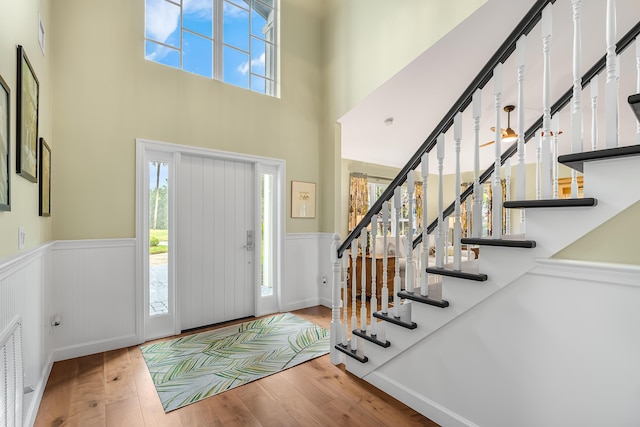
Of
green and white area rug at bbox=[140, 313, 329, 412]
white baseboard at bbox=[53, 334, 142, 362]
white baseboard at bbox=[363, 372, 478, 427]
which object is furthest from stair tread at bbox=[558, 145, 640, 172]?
white baseboard at bbox=[53, 334, 142, 362]

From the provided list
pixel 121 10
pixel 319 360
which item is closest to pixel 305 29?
pixel 121 10

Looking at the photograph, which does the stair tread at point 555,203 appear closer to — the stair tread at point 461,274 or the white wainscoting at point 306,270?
the stair tread at point 461,274

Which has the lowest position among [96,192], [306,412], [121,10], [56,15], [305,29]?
[306,412]

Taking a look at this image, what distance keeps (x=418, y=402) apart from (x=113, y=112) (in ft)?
11.5

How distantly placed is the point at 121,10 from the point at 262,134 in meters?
1.78

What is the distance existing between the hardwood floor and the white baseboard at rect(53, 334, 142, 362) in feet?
0.41

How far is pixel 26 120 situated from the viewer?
180cm

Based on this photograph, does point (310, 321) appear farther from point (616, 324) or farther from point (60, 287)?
Answer: point (616, 324)

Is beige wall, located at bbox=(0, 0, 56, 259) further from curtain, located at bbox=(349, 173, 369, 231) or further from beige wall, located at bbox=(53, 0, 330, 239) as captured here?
curtain, located at bbox=(349, 173, 369, 231)

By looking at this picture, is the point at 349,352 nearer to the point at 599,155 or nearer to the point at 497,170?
the point at 497,170

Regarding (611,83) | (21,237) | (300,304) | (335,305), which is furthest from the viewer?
(300,304)

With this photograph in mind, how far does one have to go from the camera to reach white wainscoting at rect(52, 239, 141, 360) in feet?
8.84

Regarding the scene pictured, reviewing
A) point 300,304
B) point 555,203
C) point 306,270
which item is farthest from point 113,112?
point 555,203

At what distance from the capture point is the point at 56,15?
2684 millimetres
